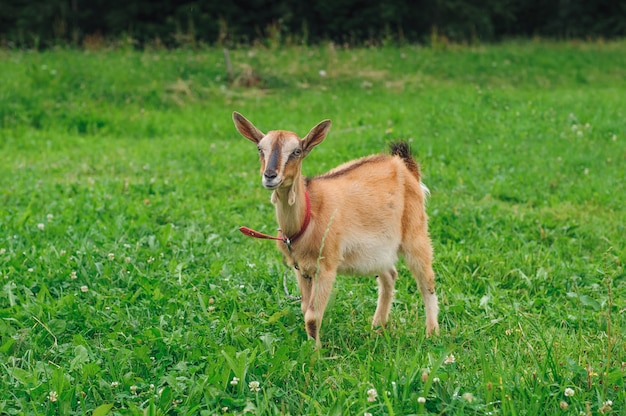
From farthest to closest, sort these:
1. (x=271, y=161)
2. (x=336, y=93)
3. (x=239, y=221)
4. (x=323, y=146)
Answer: (x=336, y=93) < (x=323, y=146) < (x=239, y=221) < (x=271, y=161)

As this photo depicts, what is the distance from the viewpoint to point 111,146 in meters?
10.4

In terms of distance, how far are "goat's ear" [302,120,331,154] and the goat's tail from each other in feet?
4.15

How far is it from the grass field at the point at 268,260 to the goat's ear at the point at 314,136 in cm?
99

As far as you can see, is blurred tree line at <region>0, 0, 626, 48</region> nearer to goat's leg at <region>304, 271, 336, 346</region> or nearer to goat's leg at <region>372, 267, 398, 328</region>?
goat's leg at <region>372, 267, 398, 328</region>

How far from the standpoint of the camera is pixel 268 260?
5652mm

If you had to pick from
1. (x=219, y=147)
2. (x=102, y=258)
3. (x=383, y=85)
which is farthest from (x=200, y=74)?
(x=102, y=258)

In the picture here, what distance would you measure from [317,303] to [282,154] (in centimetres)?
91

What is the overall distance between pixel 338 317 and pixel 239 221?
2.38m

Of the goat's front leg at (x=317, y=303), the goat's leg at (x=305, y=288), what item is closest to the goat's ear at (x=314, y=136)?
→ the goat's front leg at (x=317, y=303)

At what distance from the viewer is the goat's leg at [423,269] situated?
4.58 m

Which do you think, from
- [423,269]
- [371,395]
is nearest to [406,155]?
[423,269]

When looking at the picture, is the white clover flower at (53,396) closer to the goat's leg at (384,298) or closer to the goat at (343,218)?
the goat at (343,218)

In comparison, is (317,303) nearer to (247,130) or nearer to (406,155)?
(247,130)

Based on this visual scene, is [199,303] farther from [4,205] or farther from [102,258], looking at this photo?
[4,205]
